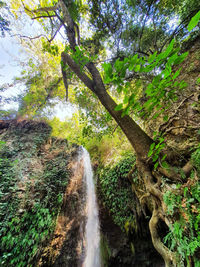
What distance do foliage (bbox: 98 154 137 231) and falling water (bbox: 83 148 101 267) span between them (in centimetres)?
79

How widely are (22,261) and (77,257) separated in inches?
82.9

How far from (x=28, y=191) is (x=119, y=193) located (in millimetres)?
3447

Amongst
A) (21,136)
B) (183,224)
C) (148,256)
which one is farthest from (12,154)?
(148,256)

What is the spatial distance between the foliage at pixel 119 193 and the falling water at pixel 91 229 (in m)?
0.79

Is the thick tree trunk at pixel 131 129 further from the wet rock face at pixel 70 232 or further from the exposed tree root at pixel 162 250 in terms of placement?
the wet rock face at pixel 70 232

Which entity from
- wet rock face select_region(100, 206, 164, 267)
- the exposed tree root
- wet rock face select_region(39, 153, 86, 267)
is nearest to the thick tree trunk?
the exposed tree root

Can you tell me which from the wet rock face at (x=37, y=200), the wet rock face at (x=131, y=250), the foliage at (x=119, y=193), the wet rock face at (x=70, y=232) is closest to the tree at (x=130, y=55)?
the foliage at (x=119, y=193)

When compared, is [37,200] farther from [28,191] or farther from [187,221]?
[187,221]

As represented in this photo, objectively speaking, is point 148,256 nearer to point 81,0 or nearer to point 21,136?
point 21,136

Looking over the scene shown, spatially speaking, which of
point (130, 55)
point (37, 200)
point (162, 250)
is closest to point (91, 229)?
point (37, 200)

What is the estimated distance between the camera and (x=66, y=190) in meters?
4.92

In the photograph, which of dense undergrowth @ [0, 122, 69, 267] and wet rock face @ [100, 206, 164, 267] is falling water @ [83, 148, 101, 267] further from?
dense undergrowth @ [0, 122, 69, 267]

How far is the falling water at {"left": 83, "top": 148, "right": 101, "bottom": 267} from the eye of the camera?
3.95 m

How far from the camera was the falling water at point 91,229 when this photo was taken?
3952 millimetres
